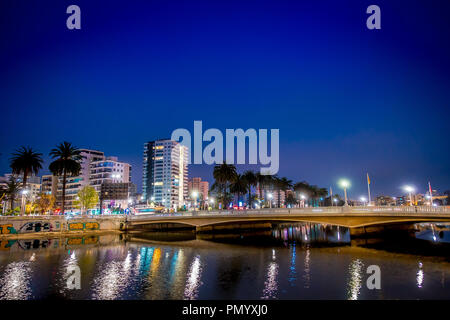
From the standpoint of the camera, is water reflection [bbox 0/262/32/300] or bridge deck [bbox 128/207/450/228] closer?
water reflection [bbox 0/262/32/300]

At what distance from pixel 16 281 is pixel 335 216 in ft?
143

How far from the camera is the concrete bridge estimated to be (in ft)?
121

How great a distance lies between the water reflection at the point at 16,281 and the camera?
18141mm

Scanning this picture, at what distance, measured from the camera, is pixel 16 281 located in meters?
21.5

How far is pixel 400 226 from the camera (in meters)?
62.4

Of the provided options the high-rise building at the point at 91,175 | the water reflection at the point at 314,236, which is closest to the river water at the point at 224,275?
the water reflection at the point at 314,236

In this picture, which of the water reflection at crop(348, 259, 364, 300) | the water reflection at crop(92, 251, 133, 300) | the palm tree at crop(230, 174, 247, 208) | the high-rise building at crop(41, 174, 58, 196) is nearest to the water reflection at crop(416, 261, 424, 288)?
the water reflection at crop(348, 259, 364, 300)

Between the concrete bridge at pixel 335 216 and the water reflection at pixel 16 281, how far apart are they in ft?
119

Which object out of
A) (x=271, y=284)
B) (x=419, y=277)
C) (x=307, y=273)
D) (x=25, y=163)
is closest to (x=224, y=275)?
(x=271, y=284)

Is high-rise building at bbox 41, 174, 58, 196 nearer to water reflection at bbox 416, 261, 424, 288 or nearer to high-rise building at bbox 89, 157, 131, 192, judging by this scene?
high-rise building at bbox 89, 157, 131, 192

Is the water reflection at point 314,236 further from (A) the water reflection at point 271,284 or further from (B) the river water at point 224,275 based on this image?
(A) the water reflection at point 271,284

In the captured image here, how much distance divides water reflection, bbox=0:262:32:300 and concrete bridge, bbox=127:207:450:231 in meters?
36.3
